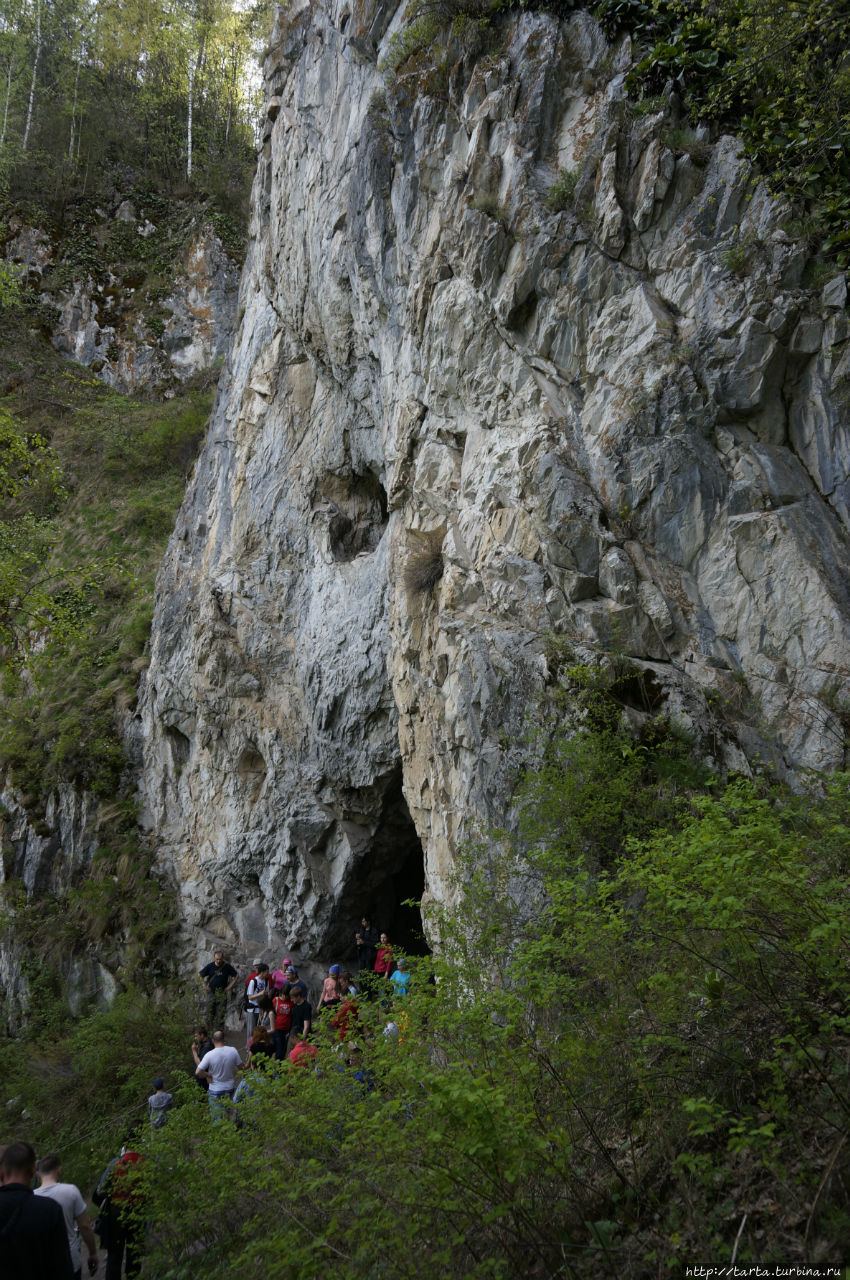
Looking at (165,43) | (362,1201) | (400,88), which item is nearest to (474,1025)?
(362,1201)

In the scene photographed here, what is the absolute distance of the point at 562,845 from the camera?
6.46 m

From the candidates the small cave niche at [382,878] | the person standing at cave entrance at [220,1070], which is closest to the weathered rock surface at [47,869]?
the small cave niche at [382,878]

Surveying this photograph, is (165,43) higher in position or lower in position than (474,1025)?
higher

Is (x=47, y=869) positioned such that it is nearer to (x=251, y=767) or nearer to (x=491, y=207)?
(x=251, y=767)

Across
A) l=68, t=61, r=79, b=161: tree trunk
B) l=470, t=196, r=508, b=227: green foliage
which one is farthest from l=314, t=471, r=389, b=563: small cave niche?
l=68, t=61, r=79, b=161: tree trunk

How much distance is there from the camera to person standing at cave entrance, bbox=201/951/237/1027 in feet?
36.3

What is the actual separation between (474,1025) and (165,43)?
42722 mm

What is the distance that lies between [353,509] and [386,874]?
720 centimetres

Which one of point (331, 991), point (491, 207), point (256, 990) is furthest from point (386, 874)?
point (491, 207)

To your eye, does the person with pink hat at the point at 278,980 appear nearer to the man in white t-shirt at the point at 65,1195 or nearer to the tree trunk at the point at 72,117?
the man in white t-shirt at the point at 65,1195

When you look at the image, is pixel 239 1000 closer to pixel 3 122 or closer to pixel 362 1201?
pixel 362 1201

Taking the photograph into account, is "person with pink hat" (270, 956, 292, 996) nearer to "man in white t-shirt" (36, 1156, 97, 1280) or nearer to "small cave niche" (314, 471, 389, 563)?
"man in white t-shirt" (36, 1156, 97, 1280)

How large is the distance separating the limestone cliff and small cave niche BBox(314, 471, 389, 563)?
85mm

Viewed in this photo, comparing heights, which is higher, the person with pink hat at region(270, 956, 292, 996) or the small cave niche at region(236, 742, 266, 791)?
the small cave niche at region(236, 742, 266, 791)
